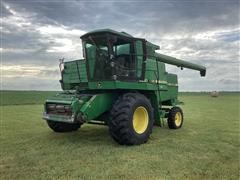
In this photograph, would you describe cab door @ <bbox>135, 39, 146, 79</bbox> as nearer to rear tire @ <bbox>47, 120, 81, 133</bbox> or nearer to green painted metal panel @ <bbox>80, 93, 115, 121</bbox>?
green painted metal panel @ <bbox>80, 93, 115, 121</bbox>

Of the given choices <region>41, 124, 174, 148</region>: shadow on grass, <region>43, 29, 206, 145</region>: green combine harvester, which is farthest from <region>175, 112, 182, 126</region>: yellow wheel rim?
<region>43, 29, 206, 145</region>: green combine harvester

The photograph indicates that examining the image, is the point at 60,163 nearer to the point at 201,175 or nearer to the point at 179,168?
the point at 179,168

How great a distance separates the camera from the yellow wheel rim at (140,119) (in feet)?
26.6

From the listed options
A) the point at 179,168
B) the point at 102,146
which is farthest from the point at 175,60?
the point at 179,168

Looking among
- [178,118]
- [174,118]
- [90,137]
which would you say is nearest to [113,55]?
[90,137]

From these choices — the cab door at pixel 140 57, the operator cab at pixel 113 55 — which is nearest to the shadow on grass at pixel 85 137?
the operator cab at pixel 113 55

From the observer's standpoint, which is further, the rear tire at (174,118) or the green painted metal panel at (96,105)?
the rear tire at (174,118)

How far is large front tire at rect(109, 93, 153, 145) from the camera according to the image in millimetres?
7250

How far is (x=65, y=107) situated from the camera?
781 centimetres

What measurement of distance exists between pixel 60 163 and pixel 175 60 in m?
7.18

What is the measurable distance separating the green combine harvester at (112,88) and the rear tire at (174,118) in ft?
4.07

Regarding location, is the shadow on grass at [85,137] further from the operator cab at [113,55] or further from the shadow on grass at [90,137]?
the operator cab at [113,55]

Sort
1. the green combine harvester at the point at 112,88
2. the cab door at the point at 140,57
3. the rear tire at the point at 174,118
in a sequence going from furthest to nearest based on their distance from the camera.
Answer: the rear tire at the point at 174,118 < the cab door at the point at 140,57 < the green combine harvester at the point at 112,88

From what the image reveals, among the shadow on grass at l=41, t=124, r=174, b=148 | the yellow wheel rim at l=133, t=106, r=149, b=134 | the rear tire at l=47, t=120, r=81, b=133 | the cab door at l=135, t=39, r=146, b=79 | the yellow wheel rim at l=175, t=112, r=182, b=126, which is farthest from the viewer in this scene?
the yellow wheel rim at l=175, t=112, r=182, b=126
